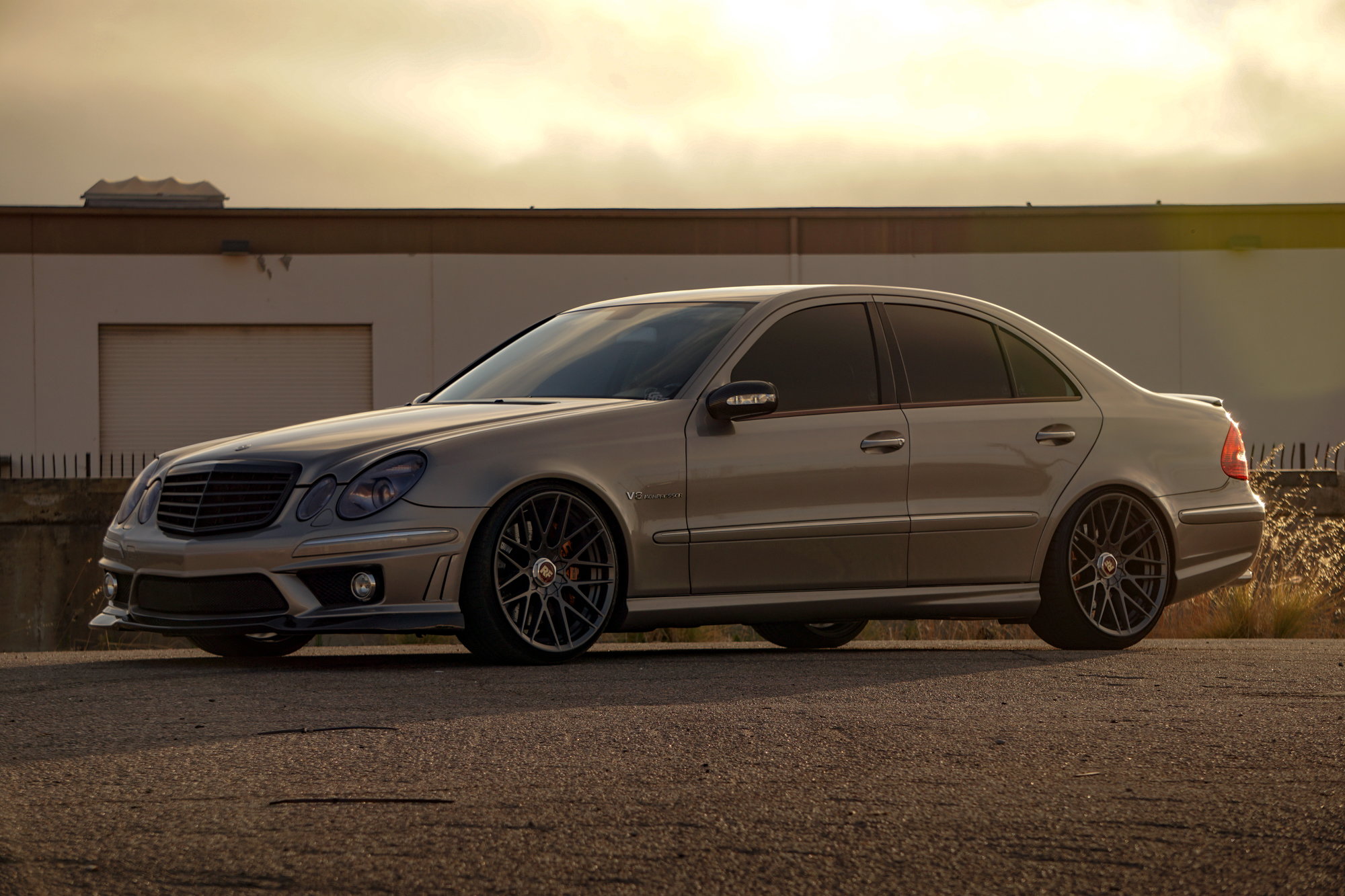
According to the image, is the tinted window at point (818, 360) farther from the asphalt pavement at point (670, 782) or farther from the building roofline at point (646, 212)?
the building roofline at point (646, 212)

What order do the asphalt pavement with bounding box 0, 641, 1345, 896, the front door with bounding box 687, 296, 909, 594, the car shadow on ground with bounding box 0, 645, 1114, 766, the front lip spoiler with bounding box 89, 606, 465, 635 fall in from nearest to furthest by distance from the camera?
the asphalt pavement with bounding box 0, 641, 1345, 896 → the car shadow on ground with bounding box 0, 645, 1114, 766 → the front lip spoiler with bounding box 89, 606, 465, 635 → the front door with bounding box 687, 296, 909, 594

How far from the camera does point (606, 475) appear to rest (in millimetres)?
6680

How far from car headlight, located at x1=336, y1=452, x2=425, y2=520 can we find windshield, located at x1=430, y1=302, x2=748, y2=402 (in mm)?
1151

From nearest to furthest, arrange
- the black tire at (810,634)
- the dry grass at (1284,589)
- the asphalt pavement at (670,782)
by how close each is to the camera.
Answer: the asphalt pavement at (670,782) → the black tire at (810,634) → the dry grass at (1284,589)

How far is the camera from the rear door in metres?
7.53

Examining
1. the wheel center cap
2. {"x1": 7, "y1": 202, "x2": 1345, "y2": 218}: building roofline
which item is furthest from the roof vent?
the wheel center cap

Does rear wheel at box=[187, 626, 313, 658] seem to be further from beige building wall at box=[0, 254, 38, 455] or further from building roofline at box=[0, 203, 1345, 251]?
beige building wall at box=[0, 254, 38, 455]

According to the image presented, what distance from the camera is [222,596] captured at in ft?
21.0

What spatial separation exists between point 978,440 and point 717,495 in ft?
4.63

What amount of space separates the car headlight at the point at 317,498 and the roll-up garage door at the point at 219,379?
23202mm

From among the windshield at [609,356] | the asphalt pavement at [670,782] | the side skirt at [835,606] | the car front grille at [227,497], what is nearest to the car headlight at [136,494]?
the car front grille at [227,497]

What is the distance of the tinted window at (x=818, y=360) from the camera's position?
24.0 feet

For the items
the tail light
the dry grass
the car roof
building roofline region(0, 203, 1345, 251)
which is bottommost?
the dry grass

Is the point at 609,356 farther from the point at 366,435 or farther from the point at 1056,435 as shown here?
the point at 1056,435
